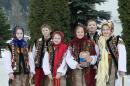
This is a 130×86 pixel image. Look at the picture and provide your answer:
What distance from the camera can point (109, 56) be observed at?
7629 mm

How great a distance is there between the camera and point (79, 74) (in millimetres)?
7699

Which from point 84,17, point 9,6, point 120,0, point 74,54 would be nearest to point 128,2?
point 120,0

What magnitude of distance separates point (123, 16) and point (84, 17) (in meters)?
1.48

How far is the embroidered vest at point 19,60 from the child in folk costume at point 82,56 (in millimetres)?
827

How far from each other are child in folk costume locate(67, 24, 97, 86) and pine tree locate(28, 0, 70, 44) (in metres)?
4.12

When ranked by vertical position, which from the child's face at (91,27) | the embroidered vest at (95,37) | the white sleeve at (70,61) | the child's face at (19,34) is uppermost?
the child's face at (91,27)

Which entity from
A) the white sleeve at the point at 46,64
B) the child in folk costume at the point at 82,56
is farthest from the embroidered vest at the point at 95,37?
the white sleeve at the point at 46,64

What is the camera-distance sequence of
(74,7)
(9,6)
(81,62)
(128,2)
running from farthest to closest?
1. (9,6)
2. (74,7)
3. (128,2)
4. (81,62)

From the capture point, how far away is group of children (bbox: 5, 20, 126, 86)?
7.59m

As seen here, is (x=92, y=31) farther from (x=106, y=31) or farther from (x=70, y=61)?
(x=70, y=61)

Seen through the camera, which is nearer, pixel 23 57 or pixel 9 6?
pixel 23 57

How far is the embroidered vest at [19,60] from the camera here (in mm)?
7793

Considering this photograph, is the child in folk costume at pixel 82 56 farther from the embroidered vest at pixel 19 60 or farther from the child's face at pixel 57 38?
the embroidered vest at pixel 19 60

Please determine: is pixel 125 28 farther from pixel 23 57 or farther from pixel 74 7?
pixel 23 57
